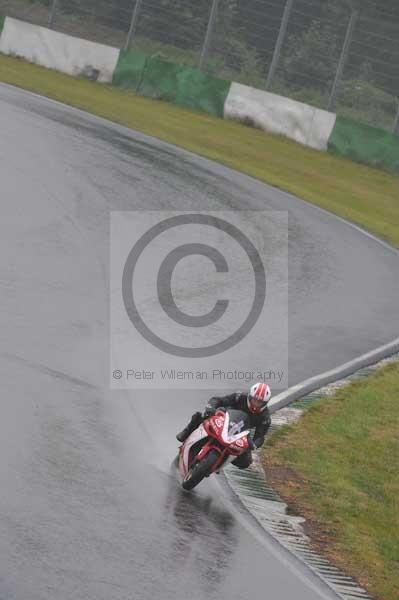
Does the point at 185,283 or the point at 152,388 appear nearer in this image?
the point at 152,388

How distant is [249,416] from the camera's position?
11500mm

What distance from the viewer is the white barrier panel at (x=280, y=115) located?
36.9 m

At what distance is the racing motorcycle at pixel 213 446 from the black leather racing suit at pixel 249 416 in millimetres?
140

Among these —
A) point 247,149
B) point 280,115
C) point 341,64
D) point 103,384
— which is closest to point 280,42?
point 341,64

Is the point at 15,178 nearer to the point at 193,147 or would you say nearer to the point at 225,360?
the point at 225,360

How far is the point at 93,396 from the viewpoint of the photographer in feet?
42.2

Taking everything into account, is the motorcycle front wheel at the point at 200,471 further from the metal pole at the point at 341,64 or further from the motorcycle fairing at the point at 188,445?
the metal pole at the point at 341,64

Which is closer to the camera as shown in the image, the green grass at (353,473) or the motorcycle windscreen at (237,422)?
the green grass at (353,473)

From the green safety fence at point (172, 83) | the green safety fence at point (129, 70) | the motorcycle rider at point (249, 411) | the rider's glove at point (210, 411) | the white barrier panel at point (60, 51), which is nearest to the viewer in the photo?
the motorcycle rider at point (249, 411)

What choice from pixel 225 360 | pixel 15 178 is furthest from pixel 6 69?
pixel 225 360

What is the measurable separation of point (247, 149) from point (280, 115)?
4.09 metres

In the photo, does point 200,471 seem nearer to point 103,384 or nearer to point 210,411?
point 210,411

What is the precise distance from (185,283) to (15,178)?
5.20 meters

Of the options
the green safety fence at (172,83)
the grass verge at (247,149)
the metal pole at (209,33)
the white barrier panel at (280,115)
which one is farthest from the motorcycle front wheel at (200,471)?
the metal pole at (209,33)
